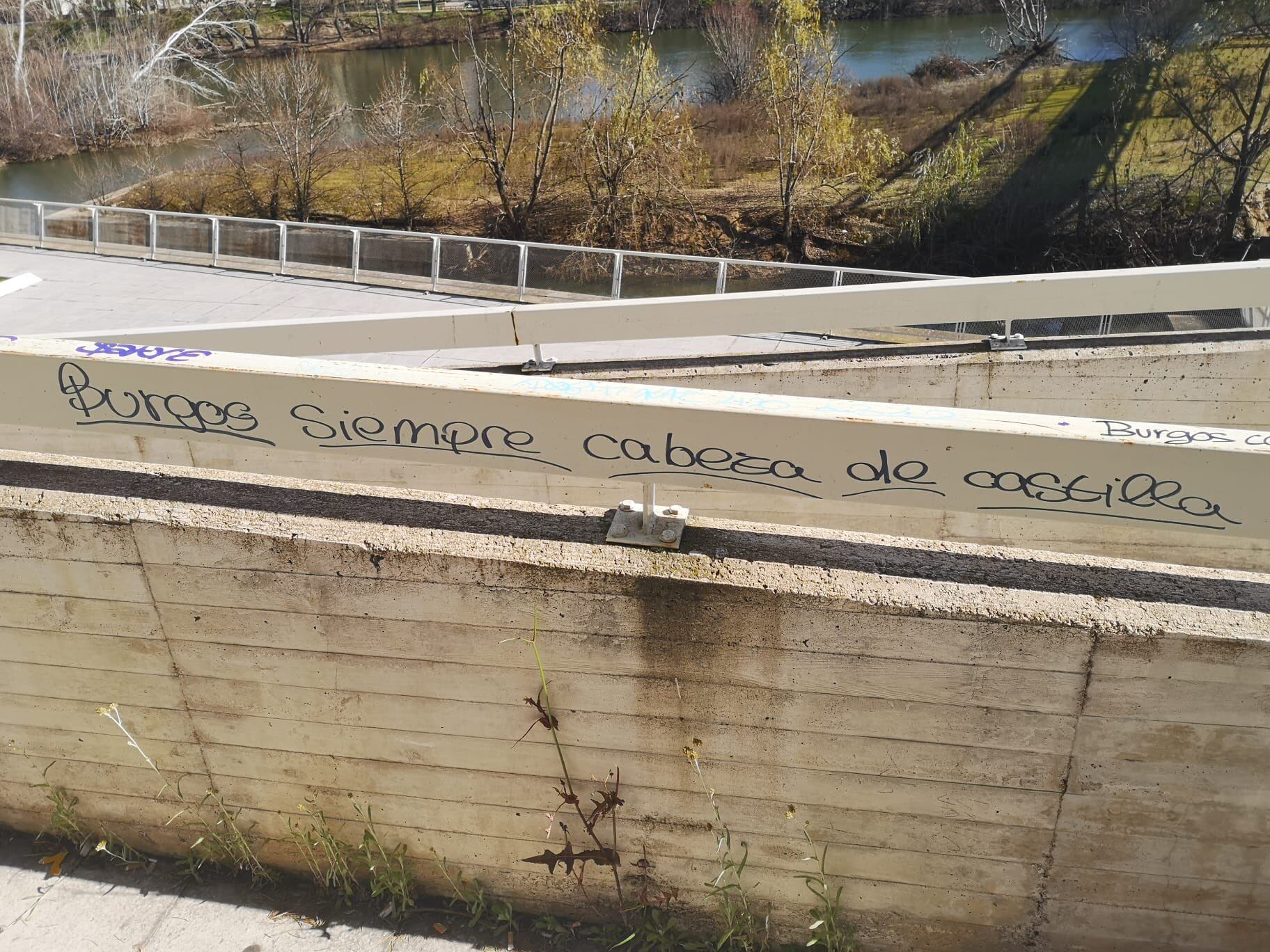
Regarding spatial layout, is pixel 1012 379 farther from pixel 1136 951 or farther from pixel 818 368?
pixel 1136 951

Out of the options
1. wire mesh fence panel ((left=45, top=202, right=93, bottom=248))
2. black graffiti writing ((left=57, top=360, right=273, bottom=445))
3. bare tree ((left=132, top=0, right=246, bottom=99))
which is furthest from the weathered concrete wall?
bare tree ((left=132, top=0, right=246, bottom=99))

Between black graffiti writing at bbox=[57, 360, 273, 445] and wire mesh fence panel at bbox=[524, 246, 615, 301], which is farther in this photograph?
wire mesh fence panel at bbox=[524, 246, 615, 301]

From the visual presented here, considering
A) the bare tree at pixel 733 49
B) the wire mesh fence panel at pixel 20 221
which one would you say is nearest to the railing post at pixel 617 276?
the wire mesh fence panel at pixel 20 221

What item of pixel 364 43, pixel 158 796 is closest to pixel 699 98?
pixel 364 43

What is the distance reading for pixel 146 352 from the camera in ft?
14.4

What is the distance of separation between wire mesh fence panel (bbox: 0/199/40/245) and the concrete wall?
13851mm

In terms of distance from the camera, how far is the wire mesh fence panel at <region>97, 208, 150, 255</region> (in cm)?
1561

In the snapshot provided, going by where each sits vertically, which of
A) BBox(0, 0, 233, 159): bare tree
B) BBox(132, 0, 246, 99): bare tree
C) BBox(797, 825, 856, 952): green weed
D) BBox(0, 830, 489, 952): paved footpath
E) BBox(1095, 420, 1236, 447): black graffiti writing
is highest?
BBox(132, 0, 246, 99): bare tree

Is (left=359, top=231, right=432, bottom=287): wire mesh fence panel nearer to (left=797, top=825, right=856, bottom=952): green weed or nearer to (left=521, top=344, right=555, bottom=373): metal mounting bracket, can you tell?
(left=521, top=344, right=555, bottom=373): metal mounting bracket

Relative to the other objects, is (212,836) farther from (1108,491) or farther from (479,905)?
(1108,491)

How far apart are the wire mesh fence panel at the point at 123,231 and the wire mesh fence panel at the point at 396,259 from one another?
4.20 meters

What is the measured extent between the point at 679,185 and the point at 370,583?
79.8ft

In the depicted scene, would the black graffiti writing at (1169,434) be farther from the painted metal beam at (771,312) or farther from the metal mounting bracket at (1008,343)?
the metal mounting bracket at (1008,343)

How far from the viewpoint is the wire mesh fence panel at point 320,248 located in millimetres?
14312
